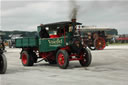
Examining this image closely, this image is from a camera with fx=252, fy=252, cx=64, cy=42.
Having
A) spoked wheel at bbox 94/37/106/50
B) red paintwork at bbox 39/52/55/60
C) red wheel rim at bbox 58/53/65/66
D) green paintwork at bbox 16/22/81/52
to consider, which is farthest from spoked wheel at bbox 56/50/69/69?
spoked wheel at bbox 94/37/106/50

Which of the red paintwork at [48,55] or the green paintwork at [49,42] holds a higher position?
the green paintwork at [49,42]

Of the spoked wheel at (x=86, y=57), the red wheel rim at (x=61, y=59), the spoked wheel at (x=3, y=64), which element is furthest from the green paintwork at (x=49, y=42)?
the spoked wheel at (x=3, y=64)

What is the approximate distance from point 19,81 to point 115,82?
108 inches

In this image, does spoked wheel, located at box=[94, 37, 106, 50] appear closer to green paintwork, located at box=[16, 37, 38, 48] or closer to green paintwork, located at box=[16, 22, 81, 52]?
green paintwork, located at box=[16, 37, 38, 48]

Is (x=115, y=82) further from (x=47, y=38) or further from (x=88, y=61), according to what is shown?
(x=47, y=38)

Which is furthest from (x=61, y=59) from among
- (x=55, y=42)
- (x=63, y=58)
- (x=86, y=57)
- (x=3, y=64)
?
(x=3, y=64)

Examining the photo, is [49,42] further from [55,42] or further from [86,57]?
[86,57]

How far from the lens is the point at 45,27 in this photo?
38.5 feet

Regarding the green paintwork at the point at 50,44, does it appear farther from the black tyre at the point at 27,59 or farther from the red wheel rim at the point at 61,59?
the black tyre at the point at 27,59

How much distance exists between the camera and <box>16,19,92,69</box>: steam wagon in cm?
1053

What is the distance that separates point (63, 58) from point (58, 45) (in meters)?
0.67

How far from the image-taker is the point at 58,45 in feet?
35.2

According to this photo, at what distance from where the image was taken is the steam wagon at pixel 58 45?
10.5 m

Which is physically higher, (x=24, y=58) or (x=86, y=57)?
(x=86, y=57)
